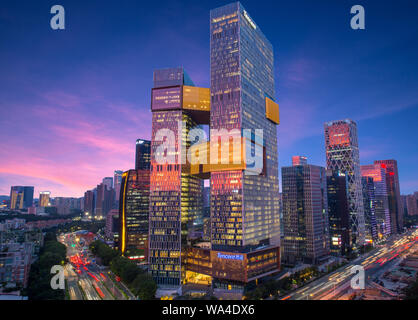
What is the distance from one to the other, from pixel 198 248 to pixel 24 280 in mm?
64889

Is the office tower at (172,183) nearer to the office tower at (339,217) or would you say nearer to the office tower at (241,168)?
the office tower at (241,168)

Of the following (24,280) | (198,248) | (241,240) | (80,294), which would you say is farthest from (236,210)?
(24,280)

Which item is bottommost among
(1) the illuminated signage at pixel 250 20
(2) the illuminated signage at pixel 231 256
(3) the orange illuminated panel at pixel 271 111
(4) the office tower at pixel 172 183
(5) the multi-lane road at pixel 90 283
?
(5) the multi-lane road at pixel 90 283

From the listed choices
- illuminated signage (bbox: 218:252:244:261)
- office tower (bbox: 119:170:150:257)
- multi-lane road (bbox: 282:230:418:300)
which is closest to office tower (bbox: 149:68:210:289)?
illuminated signage (bbox: 218:252:244:261)

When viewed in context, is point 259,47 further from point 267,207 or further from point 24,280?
point 24,280

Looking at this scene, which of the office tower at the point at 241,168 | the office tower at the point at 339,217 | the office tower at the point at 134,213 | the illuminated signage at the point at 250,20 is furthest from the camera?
the office tower at the point at 339,217

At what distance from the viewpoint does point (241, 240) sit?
110 metres

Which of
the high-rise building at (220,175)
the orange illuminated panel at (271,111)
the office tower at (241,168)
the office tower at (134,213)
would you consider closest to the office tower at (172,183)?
the high-rise building at (220,175)

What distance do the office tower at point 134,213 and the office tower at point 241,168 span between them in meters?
78.6

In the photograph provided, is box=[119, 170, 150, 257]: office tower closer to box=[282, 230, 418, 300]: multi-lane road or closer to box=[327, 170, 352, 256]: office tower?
box=[282, 230, 418, 300]: multi-lane road

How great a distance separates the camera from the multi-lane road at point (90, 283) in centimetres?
9719

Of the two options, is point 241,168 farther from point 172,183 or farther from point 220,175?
point 172,183

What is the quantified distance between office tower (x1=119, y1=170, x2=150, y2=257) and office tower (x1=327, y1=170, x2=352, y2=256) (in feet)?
419

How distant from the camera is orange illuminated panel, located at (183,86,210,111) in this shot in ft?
434
